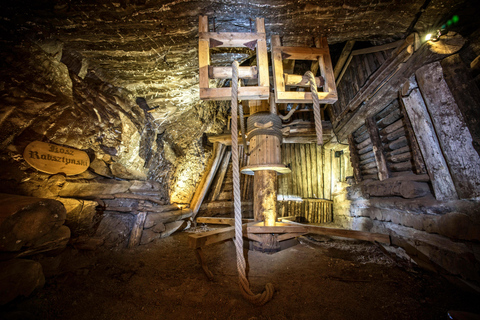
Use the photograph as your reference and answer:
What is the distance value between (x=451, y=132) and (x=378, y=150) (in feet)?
5.54

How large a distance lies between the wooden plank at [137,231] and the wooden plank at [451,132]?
209 inches

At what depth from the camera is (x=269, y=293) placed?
1.97 m

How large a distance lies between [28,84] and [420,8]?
217 inches

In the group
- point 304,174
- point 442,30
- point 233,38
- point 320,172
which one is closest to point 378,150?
point 442,30

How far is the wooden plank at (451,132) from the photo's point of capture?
6.88 ft

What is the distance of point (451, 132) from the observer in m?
2.26

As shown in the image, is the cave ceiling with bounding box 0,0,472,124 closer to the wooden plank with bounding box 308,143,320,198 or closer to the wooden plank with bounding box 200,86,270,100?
the wooden plank with bounding box 200,86,270,100

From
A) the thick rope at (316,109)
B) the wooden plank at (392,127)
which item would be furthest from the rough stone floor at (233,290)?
the wooden plank at (392,127)

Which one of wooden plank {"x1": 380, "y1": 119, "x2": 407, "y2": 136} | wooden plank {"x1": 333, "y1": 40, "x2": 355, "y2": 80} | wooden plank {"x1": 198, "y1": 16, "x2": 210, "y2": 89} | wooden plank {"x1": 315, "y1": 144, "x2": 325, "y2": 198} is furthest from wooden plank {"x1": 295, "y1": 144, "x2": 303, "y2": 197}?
wooden plank {"x1": 198, "y1": 16, "x2": 210, "y2": 89}

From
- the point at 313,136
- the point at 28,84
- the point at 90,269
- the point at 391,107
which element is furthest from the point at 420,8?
the point at 90,269

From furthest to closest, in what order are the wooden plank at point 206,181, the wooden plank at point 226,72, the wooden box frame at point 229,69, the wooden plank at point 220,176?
the wooden plank at point 220,176 < the wooden plank at point 206,181 < the wooden plank at point 226,72 < the wooden box frame at point 229,69

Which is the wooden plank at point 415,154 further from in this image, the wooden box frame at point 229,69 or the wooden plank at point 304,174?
the wooden plank at point 304,174

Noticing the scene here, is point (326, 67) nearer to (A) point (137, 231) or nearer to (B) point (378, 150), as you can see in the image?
(B) point (378, 150)

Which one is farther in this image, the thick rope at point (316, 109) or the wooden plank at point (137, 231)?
the wooden plank at point (137, 231)
